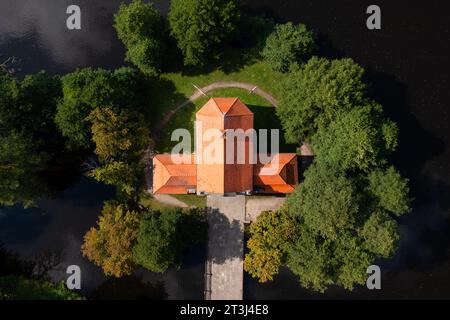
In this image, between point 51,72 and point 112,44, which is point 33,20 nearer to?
point 51,72

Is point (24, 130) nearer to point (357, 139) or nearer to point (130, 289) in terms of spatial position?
point (130, 289)

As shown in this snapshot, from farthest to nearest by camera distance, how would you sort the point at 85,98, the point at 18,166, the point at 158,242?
the point at 85,98 < the point at 158,242 < the point at 18,166

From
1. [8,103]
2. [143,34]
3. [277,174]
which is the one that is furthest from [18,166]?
[277,174]

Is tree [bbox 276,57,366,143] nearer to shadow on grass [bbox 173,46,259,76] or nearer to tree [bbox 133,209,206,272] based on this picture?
shadow on grass [bbox 173,46,259,76]

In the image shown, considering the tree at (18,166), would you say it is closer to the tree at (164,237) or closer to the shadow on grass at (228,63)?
the tree at (164,237)

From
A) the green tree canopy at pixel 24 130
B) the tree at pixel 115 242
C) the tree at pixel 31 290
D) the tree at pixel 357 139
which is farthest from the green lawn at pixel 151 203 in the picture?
the tree at pixel 357 139

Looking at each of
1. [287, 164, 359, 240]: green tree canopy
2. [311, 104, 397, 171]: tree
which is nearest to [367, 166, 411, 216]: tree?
[311, 104, 397, 171]: tree
